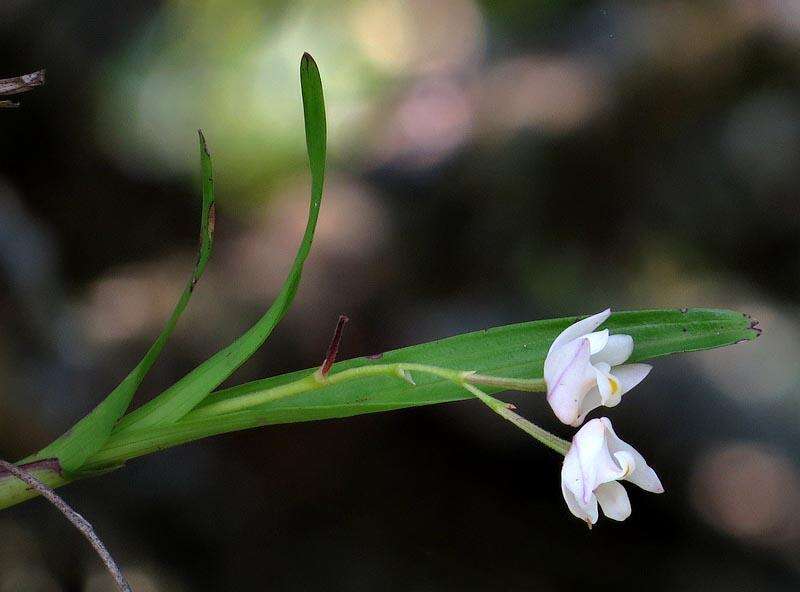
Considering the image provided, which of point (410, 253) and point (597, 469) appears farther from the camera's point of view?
point (410, 253)

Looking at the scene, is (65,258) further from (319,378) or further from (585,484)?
(585,484)

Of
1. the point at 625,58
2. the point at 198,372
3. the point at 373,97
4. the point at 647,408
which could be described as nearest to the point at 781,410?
the point at 647,408

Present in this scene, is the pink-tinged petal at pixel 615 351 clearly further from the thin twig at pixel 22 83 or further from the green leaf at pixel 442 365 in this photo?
the thin twig at pixel 22 83

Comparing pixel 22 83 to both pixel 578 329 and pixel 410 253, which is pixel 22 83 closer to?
pixel 578 329

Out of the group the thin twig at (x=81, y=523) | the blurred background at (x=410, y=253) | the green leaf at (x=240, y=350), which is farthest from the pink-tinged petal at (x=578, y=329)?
the blurred background at (x=410, y=253)

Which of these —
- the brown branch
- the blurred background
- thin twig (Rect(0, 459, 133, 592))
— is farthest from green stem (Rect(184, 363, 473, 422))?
the blurred background

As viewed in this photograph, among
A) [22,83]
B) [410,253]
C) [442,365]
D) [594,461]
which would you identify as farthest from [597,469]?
[410,253]
